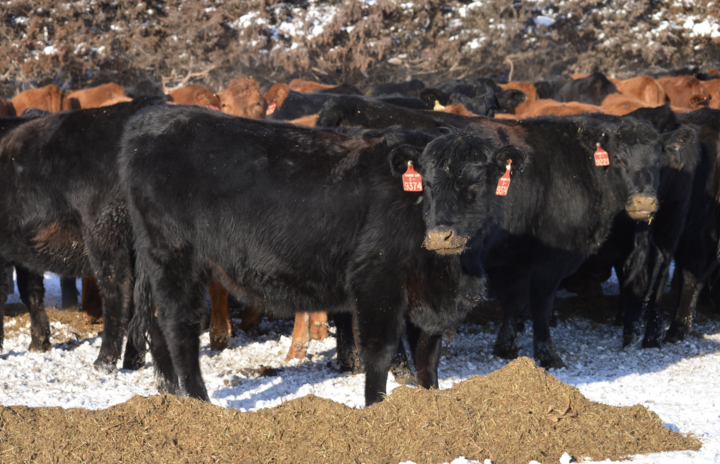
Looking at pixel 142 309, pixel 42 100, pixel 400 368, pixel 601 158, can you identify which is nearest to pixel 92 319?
pixel 142 309

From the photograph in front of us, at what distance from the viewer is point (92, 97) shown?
50.6ft

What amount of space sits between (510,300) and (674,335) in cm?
196

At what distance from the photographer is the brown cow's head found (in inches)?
360

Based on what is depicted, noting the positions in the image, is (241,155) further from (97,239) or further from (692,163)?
(692,163)

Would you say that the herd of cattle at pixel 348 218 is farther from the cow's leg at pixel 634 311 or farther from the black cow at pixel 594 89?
the black cow at pixel 594 89

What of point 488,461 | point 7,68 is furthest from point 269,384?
point 7,68

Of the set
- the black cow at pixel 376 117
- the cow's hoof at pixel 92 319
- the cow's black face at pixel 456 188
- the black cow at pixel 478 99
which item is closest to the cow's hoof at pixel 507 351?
the black cow at pixel 376 117

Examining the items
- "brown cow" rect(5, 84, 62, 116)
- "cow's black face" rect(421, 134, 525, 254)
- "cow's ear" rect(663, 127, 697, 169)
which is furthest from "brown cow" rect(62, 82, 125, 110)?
"cow's black face" rect(421, 134, 525, 254)

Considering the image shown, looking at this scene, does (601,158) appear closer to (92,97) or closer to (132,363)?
(132,363)

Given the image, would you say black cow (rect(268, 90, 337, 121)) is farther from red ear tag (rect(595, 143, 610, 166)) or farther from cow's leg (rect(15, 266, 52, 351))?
red ear tag (rect(595, 143, 610, 166))

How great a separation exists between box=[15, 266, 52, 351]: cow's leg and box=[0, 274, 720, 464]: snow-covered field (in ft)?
0.42

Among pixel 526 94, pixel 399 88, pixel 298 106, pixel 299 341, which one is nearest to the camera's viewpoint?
pixel 299 341

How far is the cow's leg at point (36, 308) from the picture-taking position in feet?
21.3

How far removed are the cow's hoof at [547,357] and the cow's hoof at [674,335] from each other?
65.6 inches
